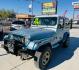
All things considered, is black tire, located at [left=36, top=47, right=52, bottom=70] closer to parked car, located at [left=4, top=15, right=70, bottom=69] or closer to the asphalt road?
parked car, located at [left=4, top=15, right=70, bottom=69]

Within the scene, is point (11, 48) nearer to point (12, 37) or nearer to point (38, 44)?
point (12, 37)

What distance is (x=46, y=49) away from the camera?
21.7ft

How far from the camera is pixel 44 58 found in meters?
6.54

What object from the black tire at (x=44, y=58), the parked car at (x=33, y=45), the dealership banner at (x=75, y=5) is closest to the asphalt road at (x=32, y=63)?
the black tire at (x=44, y=58)

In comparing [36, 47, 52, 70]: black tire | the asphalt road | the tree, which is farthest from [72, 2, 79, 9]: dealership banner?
[36, 47, 52, 70]: black tire

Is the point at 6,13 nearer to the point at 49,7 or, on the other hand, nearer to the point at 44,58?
the point at 49,7

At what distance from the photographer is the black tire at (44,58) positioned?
6211 millimetres

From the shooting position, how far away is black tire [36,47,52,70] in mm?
6211

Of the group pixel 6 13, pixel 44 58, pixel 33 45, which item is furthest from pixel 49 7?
pixel 6 13

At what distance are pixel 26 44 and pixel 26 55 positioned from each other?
1.40 ft

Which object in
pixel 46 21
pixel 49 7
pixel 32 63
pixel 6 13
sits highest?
pixel 49 7

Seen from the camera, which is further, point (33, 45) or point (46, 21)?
point (46, 21)

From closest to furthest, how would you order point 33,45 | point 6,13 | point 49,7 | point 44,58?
point 33,45, point 44,58, point 49,7, point 6,13

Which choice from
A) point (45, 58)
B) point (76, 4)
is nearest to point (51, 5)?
point (76, 4)
